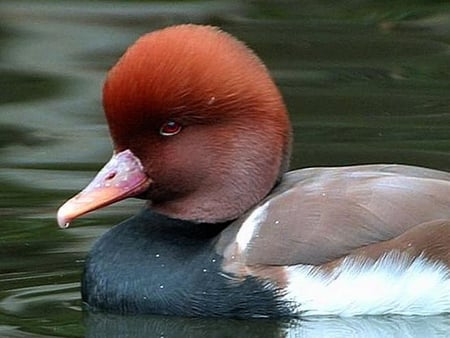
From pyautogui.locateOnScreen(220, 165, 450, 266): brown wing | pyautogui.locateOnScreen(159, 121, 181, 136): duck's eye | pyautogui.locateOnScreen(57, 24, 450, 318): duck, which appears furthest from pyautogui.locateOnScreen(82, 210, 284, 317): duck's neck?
pyautogui.locateOnScreen(159, 121, 181, 136): duck's eye

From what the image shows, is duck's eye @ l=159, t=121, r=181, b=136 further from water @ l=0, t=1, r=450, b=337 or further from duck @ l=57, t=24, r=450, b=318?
water @ l=0, t=1, r=450, b=337

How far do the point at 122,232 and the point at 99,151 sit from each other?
1882 mm

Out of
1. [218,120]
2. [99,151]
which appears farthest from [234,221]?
[99,151]

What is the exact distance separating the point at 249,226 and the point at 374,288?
46cm

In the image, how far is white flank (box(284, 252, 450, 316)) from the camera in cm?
650

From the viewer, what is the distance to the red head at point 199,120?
21.4 ft

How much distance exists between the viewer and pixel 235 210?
6.68 m

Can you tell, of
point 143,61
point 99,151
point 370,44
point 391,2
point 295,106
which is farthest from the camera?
point 391,2

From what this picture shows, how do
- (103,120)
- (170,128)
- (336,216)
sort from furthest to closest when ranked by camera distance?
(103,120)
(170,128)
(336,216)

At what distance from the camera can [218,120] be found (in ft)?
21.8

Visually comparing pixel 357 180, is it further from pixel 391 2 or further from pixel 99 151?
pixel 391 2

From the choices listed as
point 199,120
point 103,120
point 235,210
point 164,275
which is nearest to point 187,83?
point 199,120

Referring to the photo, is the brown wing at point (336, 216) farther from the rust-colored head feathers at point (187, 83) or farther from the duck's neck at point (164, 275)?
the rust-colored head feathers at point (187, 83)

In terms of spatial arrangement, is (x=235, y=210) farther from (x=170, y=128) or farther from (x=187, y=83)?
(x=187, y=83)
